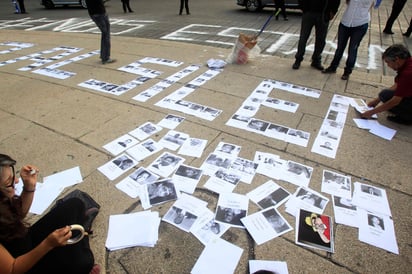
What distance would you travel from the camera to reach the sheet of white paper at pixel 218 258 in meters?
1.74

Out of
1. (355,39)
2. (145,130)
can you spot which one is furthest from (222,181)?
(355,39)

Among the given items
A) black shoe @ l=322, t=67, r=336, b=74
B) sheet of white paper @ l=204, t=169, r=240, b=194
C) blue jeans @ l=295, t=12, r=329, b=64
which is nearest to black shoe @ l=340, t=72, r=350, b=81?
black shoe @ l=322, t=67, r=336, b=74

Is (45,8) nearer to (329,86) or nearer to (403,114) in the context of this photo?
(329,86)

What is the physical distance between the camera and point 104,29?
4.89 metres

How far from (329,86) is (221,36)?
3.73 meters

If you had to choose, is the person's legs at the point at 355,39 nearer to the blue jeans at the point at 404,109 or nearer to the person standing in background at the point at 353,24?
the person standing in background at the point at 353,24

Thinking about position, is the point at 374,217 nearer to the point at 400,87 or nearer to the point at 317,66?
the point at 400,87

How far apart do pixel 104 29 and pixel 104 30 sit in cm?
2

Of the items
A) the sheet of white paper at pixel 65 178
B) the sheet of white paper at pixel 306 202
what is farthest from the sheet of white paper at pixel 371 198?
the sheet of white paper at pixel 65 178

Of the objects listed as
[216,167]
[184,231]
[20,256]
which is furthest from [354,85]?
[20,256]

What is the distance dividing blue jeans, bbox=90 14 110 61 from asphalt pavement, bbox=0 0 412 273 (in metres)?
0.31

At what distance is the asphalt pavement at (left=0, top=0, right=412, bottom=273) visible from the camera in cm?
184

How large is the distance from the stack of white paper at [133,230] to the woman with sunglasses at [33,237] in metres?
0.23

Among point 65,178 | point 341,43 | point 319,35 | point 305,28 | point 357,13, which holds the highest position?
point 357,13
